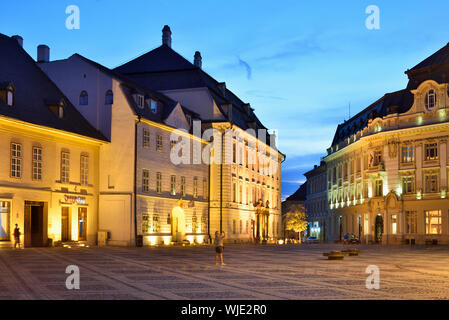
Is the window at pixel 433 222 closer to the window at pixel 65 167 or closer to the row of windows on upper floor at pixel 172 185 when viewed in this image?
the row of windows on upper floor at pixel 172 185

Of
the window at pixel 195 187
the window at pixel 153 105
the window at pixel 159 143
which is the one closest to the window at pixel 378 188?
the window at pixel 195 187

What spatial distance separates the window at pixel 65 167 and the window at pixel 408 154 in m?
39.7

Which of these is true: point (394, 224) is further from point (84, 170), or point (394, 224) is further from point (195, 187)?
point (84, 170)

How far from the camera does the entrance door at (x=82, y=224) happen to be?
4381 cm

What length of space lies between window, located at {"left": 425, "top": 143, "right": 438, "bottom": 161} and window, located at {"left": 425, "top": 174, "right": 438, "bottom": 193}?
75.7 inches

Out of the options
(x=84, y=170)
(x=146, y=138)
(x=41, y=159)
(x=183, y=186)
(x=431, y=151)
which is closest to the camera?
(x=41, y=159)

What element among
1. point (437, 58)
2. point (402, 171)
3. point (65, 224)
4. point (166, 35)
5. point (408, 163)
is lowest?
point (65, 224)

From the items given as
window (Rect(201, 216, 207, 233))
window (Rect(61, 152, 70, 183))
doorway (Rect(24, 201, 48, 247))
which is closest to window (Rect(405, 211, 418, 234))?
window (Rect(201, 216, 207, 233))

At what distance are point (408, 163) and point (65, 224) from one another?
132 feet

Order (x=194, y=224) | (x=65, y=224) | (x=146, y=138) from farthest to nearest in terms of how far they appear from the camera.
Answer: (x=194, y=224) < (x=146, y=138) < (x=65, y=224)

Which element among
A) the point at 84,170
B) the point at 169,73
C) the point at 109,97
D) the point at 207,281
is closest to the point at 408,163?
the point at 169,73

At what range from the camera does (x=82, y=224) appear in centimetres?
4422

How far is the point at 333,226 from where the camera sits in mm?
90125

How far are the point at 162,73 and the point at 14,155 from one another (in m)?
28.1
